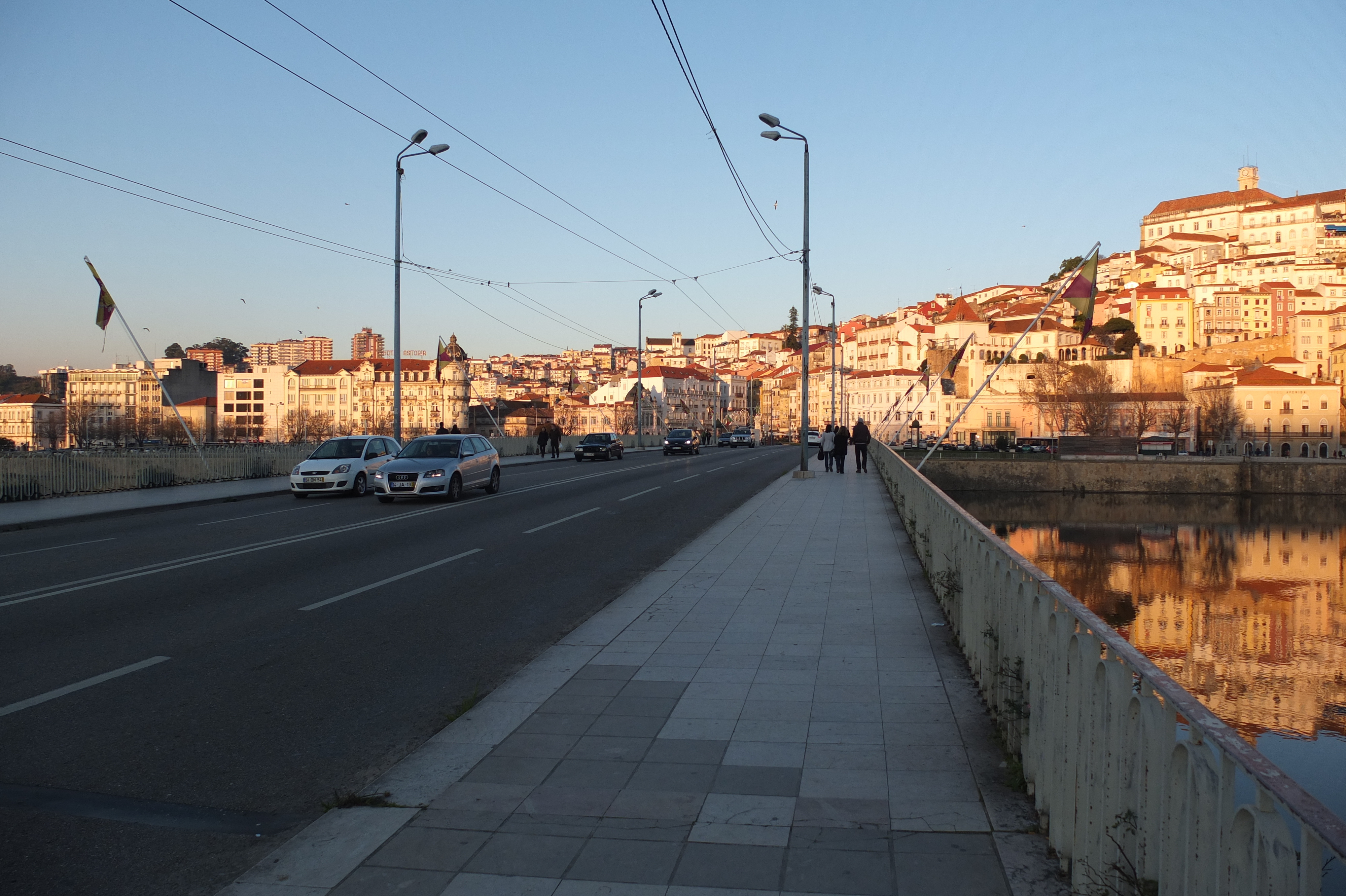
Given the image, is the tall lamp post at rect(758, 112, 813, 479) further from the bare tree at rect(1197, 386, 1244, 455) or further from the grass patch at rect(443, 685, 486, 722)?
the bare tree at rect(1197, 386, 1244, 455)

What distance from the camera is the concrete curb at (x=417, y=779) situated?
→ 155 inches

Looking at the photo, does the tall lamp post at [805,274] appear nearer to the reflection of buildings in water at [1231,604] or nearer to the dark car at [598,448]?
the reflection of buildings in water at [1231,604]

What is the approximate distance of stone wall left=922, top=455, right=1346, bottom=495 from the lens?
6594cm

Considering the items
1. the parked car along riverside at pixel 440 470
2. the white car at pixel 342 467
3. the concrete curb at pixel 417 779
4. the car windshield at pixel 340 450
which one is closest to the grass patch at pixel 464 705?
the concrete curb at pixel 417 779

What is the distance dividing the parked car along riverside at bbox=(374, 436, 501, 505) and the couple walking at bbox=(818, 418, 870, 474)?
14.3 metres

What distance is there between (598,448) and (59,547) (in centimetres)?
3431

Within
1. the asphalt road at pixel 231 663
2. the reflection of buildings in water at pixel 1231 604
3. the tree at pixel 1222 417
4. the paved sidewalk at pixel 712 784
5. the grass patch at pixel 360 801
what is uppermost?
the tree at pixel 1222 417

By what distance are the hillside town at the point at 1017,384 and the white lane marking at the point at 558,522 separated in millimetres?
69086

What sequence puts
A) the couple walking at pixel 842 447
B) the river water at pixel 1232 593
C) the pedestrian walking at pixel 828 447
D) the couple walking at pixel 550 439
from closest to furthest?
the river water at pixel 1232 593 < the couple walking at pixel 842 447 < the pedestrian walking at pixel 828 447 < the couple walking at pixel 550 439

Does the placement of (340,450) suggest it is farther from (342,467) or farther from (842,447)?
(842,447)

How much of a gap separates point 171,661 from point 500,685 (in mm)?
2725

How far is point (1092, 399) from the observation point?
378 ft

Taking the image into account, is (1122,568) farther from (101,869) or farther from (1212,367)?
(1212,367)

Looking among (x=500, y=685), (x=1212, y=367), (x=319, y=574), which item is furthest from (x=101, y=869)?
(x=1212, y=367)
